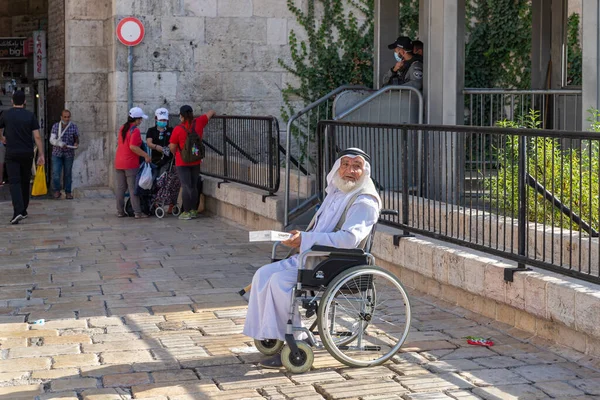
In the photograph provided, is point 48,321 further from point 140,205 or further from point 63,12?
point 63,12

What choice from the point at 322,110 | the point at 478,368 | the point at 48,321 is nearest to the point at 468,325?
the point at 478,368

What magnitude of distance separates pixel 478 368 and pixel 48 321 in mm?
3341

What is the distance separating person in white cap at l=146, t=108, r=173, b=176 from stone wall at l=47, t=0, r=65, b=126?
5.28 meters

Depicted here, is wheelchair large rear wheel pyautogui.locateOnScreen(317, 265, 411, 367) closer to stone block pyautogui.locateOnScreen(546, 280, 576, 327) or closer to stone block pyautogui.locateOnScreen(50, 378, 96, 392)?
stone block pyautogui.locateOnScreen(546, 280, 576, 327)

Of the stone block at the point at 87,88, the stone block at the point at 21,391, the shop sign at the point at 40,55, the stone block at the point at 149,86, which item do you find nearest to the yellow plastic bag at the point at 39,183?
the stone block at the point at 87,88

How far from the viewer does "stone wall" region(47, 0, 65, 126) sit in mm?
20703

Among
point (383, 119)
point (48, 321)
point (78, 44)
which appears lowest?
point (48, 321)

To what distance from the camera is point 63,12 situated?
20578 millimetres

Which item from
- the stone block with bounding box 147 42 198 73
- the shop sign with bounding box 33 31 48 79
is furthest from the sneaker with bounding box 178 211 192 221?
the shop sign with bounding box 33 31 48 79

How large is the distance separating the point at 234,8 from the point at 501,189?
1164 cm

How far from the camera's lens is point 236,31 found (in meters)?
18.3

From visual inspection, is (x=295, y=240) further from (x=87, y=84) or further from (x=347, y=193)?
(x=87, y=84)

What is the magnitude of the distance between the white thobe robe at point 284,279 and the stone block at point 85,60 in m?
13.4

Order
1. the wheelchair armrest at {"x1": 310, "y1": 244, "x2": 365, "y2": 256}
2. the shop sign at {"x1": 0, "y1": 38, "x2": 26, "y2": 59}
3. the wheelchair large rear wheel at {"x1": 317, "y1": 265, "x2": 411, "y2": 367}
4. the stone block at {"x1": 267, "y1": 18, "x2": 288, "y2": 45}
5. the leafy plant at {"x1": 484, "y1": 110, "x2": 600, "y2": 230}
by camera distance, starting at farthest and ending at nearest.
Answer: the shop sign at {"x1": 0, "y1": 38, "x2": 26, "y2": 59} < the stone block at {"x1": 267, "y1": 18, "x2": 288, "y2": 45} < the leafy plant at {"x1": 484, "y1": 110, "x2": 600, "y2": 230} < the wheelchair armrest at {"x1": 310, "y1": 244, "x2": 365, "y2": 256} < the wheelchair large rear wheel at {"x1": 317, "y1": 265, "x2": 411, "y2": 367}
